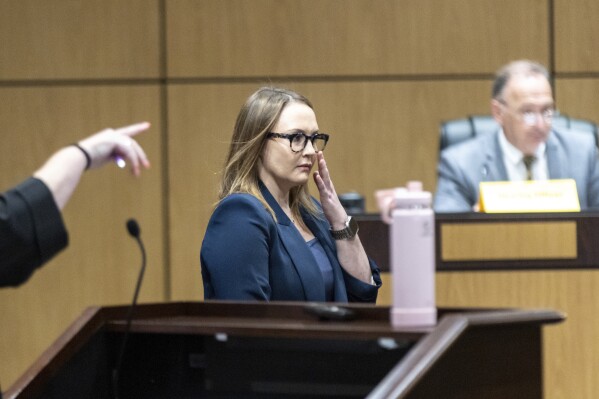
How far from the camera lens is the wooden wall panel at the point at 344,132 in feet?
18.2

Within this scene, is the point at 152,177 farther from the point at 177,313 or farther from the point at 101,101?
the point at 177,313

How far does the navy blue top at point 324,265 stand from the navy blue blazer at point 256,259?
0.01m

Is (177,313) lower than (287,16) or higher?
lower

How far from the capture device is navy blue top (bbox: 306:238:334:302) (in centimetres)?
268

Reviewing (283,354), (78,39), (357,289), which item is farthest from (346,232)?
(78,39)

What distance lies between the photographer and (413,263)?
1815mm

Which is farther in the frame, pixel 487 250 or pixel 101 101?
pixel 101 101

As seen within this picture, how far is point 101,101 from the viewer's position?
559cm

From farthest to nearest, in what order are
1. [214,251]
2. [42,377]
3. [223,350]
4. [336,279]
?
[336,279] → [214,251] → [223,350] → [42,377]

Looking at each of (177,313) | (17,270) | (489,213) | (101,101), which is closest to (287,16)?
(101,101)

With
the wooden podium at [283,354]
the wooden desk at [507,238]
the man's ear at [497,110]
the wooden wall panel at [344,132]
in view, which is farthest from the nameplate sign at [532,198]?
the wooden podium at [283,354]

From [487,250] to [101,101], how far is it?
261 centimetres

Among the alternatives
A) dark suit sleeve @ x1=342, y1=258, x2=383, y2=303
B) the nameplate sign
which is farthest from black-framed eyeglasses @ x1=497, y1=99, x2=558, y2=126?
dark suit sleeve @ x1=342, y1=258, x2=383, y2=303

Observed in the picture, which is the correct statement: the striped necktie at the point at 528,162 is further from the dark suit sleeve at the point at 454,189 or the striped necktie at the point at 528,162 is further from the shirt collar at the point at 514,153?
the dark suit sleeve at the point at 454,189
